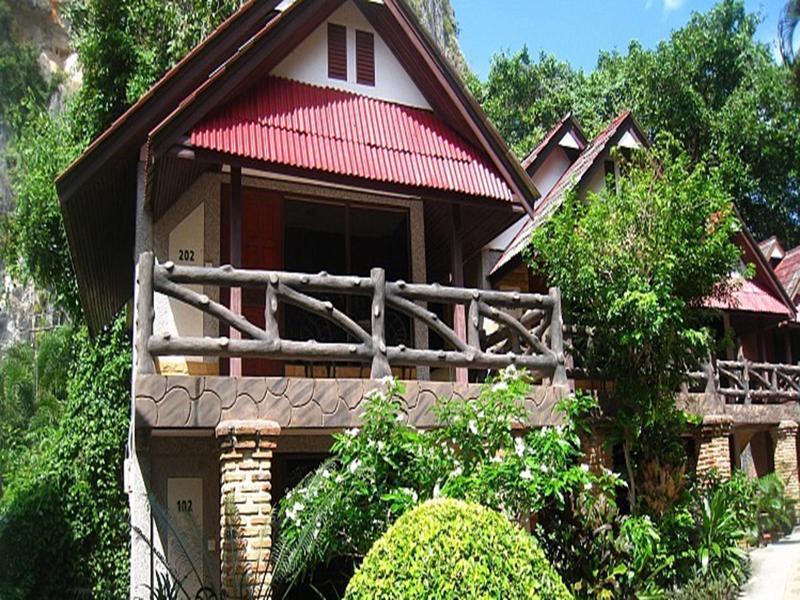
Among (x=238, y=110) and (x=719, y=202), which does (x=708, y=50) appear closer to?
(x=719, y=202)

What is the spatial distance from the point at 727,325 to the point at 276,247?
558 inches

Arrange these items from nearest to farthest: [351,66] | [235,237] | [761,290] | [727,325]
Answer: [235,237] < [351,66] < [727,325] < [761,290]

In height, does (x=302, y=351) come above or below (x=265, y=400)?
above

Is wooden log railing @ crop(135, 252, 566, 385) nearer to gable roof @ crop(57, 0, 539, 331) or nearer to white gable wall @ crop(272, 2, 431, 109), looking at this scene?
gable roof @ crop(57, 0, 539, 331)

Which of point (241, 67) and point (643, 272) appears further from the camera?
point (643, 272)

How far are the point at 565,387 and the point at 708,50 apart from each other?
26.4 m

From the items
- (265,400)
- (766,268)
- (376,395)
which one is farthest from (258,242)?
(766,268)

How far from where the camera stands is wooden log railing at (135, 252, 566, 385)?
792 centimetres

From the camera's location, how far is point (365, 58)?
37.8ft

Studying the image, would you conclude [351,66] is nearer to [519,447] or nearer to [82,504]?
[519,447]

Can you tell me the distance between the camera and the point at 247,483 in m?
7.98

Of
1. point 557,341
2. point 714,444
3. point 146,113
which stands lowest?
point 714,444

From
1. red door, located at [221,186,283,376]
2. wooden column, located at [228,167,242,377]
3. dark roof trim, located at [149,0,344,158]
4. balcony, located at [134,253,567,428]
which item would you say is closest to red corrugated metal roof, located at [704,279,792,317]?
balcony, located at [134,253,567,428]

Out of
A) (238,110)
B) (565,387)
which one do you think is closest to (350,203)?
(238,110)
